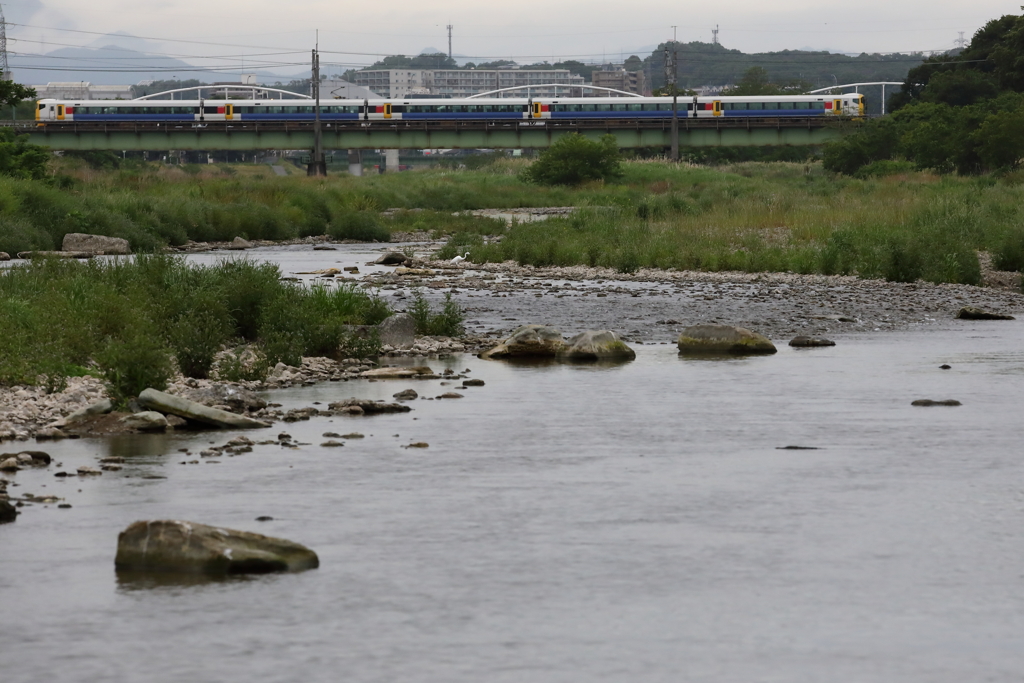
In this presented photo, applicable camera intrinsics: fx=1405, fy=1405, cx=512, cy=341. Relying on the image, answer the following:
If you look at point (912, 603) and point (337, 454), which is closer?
point (912, 603)

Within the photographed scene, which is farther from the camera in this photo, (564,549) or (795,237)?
(795,237)

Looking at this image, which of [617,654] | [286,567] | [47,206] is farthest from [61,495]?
[47,206]

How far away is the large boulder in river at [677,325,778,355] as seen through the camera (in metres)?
20.2

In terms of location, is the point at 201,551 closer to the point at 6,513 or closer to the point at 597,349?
A: the point at 6,513

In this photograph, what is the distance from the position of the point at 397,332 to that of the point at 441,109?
262 ft

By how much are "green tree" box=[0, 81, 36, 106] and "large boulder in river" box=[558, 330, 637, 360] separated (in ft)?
110

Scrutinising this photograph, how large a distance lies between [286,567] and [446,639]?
5.48ft

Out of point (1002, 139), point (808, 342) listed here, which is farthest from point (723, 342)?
point (1002, 139)

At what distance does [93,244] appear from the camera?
131ft

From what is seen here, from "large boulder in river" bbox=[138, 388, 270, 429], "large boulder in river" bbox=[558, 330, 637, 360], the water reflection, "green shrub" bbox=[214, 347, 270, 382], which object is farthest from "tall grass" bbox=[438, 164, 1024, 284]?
the water reflection

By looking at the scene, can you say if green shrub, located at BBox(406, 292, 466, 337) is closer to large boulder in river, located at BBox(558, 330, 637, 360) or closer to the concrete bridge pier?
large boulder in river, located at BBox(558, 330, 637, 360)

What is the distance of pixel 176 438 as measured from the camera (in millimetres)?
13281

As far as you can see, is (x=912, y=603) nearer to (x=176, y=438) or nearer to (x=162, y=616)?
(x=162, y=616)

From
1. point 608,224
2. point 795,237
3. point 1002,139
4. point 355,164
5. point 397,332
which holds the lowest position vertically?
point 397,332
